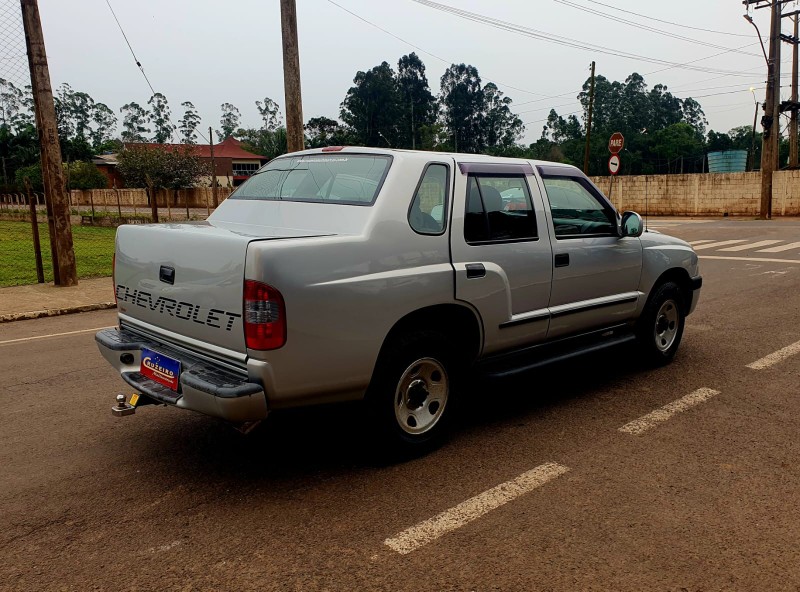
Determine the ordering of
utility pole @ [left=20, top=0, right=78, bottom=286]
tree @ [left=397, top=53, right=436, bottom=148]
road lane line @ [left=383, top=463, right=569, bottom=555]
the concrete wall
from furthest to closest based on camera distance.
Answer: tree @ [left=397, top=53, right=436, bottom=148]
the concrete wall
utility pole @ [left=20, top=0, right=78, bottom=286]
road lane line @ [left=383, top=463, right=569, bottom=555]

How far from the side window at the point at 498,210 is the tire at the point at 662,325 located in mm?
1704

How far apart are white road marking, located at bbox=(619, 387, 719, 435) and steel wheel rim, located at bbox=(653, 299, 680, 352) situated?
0.72 metres

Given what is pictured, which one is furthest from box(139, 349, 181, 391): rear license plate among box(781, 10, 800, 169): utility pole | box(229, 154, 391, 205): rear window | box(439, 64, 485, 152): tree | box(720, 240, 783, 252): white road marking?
box(439, 64, 485, 152): tree

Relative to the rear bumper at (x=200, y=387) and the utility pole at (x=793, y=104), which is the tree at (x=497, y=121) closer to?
the utility pole at (x=793, y=104)

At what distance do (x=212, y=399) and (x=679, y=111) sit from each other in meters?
104

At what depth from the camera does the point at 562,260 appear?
15.4ft

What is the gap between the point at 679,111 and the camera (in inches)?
3755

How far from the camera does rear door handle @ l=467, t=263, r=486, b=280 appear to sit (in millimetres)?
4051

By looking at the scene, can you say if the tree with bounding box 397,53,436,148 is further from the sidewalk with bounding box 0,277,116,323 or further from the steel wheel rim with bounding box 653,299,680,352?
the steel wheel rim with bounding box 653,299,680,352

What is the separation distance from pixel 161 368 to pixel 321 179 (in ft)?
5.04

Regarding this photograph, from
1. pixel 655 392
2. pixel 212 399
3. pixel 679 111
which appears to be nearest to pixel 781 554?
pixel 655 392

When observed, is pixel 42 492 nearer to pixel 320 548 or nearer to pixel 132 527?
pixel 132 527

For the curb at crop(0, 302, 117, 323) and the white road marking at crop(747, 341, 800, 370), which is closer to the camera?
the white road marking at crop(747, 341, 800, 370)

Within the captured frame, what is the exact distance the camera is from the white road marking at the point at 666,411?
4441 mm
